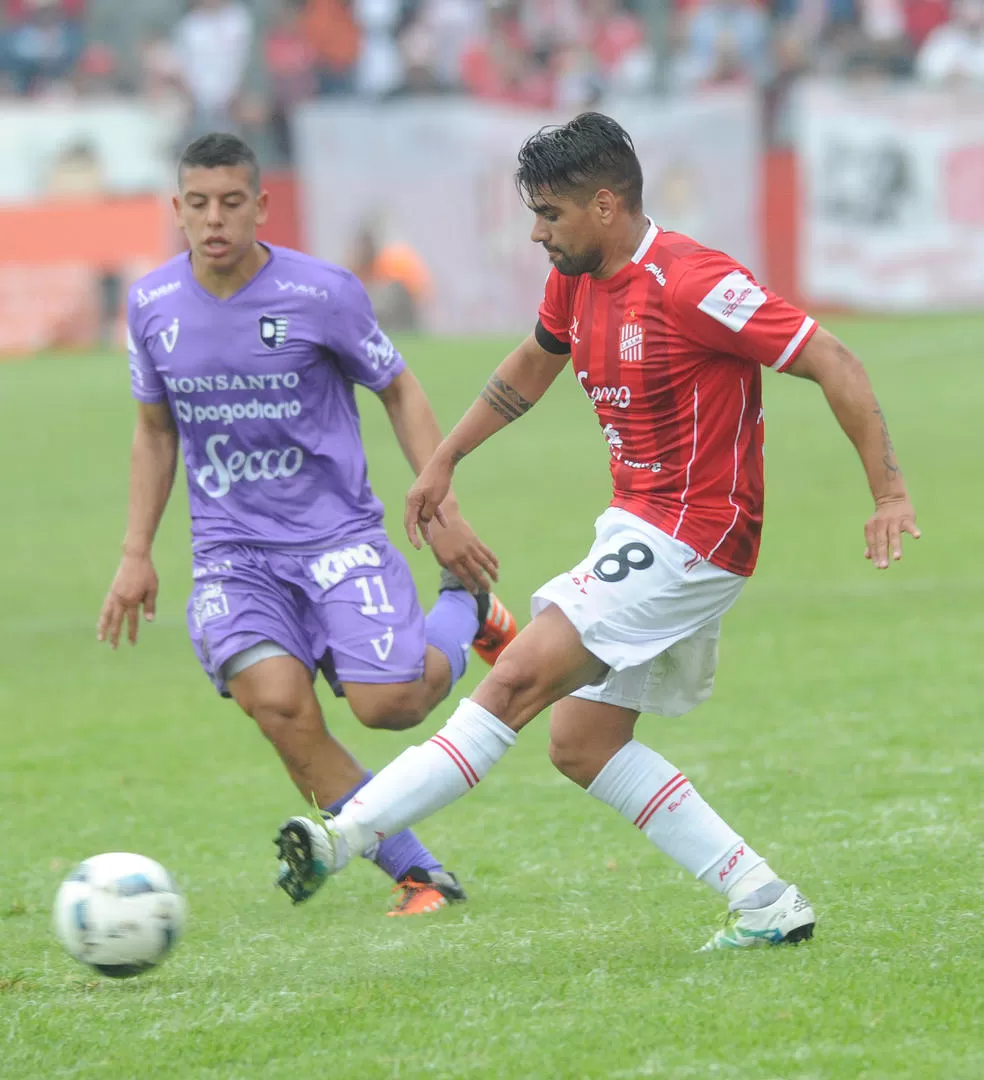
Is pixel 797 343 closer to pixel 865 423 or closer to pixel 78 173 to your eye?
pixel 865 423

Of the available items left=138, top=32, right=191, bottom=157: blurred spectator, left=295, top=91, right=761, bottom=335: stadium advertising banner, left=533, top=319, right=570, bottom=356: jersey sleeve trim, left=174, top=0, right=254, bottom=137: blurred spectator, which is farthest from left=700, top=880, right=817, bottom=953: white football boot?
left=174, top=0, right=254, bottom=137: blurred spectator

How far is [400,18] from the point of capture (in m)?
25.1

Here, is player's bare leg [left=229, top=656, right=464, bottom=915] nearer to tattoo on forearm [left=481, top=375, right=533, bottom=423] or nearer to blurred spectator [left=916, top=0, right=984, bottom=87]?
tattoo on forearm [left=481, top=375, right=533, bottom=423]

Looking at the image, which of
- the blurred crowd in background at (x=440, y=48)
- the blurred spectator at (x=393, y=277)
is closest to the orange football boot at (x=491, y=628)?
the blurred spectator at (x=393, y=277)

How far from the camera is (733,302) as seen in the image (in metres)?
4.59

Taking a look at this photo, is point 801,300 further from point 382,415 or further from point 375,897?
point 375,897

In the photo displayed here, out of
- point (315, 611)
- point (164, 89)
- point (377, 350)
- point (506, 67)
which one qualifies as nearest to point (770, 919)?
point (315, 611)

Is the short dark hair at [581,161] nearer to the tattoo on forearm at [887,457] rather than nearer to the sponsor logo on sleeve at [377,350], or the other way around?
the tattoo on forearm at [887,457]

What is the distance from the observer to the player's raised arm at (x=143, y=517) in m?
5.77

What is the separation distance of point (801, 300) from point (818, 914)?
1574cm

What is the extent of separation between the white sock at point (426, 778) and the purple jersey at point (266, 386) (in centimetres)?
130

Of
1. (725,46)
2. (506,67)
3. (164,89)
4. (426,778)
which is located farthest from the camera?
(506,67)

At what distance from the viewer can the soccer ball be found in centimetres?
459

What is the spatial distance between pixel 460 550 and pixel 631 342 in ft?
3.36
